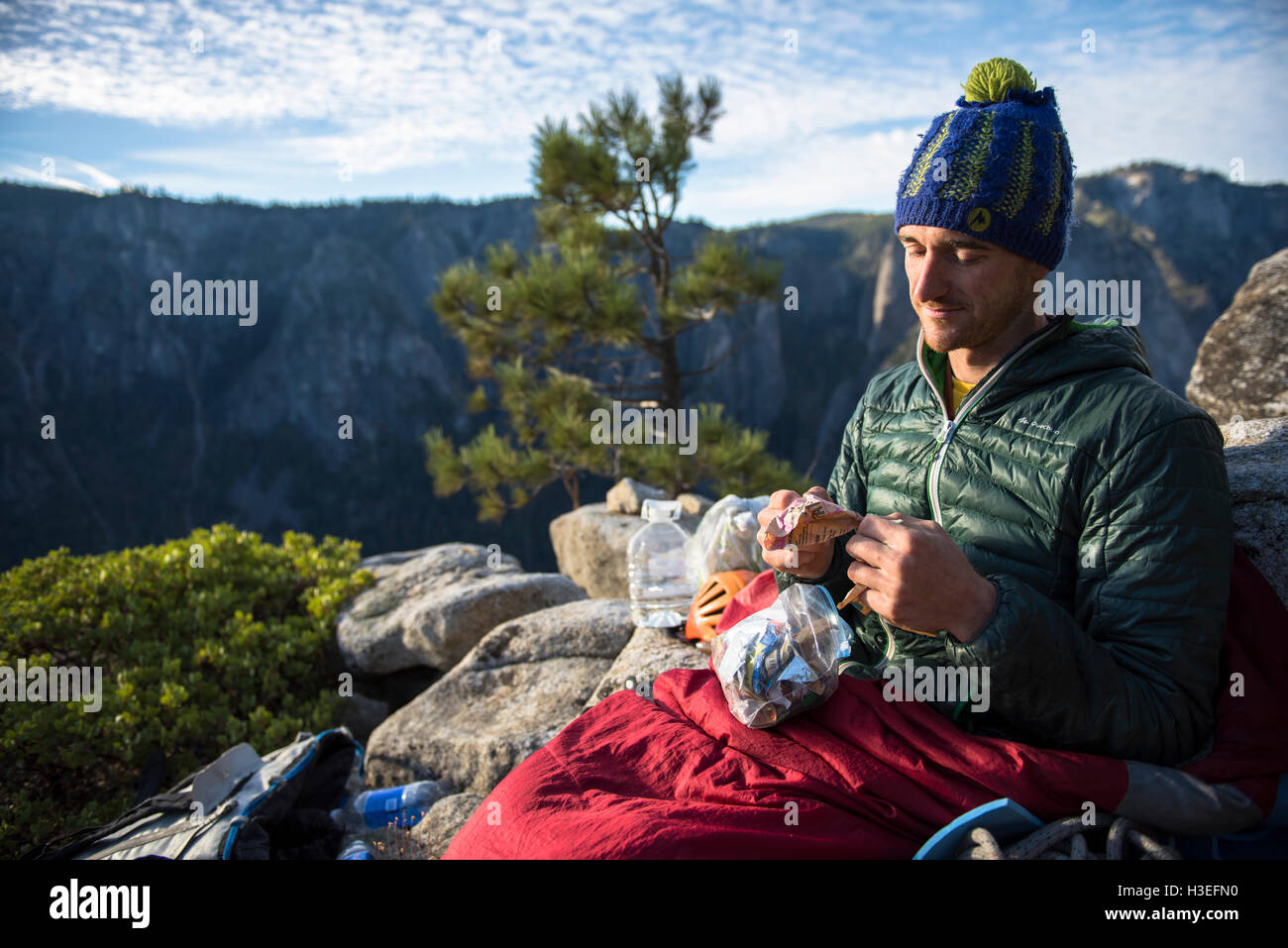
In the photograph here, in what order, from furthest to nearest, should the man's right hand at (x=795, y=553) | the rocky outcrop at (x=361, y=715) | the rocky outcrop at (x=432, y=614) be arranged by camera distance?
the rocky outcrop at (x=361, y=715) → the rocky outcrop at (x=432, y=614) → the man's right hand at (x=795, y=553)

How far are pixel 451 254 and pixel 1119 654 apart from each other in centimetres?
7469

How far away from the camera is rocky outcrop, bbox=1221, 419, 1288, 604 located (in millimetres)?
1988

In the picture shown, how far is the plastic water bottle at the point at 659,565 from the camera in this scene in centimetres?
444

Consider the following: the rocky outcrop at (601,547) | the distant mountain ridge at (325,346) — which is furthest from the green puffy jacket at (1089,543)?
the distant mountain ridge at (325,346)

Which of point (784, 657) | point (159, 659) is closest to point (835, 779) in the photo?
point (784, 657)

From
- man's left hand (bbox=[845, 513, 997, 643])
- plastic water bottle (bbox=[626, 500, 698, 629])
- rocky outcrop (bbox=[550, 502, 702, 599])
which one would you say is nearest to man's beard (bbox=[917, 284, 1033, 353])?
man's left hand (bbox=[845, 513, 997, 643])

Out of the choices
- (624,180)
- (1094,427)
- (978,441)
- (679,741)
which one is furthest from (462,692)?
(624,180)

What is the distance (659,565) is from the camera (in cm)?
519

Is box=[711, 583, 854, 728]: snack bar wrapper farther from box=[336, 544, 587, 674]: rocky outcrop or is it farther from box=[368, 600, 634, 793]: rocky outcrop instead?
box=[336, 544, 587, 674]: rocky outcrop

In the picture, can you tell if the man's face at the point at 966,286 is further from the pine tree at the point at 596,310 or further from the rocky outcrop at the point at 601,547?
the pine tree at the point at 596,310

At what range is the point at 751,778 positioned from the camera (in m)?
1.71

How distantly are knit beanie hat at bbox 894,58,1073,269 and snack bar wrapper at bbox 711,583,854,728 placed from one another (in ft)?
3.20

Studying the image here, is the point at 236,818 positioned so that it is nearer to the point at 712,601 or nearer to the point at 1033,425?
the point at 712,601

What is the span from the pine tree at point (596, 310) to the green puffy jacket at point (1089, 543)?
715 cm
